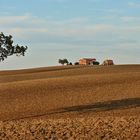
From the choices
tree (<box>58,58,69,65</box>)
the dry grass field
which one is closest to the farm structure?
tree (<box>58,58,69,65</box>)

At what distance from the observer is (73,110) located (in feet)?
141

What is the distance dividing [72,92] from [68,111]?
12.2m

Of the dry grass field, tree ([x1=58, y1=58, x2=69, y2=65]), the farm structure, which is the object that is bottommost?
the dry grass field

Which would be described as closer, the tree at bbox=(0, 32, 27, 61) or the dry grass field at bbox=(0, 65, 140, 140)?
the dry grass field at bbox=(0, 65, 140, 140)

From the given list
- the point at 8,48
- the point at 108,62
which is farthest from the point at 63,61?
the point at 8,48

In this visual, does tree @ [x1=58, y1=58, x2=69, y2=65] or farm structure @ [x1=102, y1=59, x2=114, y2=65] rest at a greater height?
tree @ [x1=58, y1=58, x2=69, y2=65]

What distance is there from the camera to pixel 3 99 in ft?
170

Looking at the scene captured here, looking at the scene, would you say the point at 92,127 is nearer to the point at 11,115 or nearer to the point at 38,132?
the point at 38,132

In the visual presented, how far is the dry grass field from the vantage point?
2458cm

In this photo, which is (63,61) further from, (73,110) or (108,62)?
(73,110)

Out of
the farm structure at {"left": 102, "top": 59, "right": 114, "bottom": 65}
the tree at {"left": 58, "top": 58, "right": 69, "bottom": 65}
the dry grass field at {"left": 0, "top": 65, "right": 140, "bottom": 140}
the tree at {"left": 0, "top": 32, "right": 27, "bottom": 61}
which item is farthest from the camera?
the tree at {"left": 58, "top": 58, "right": 69, "bottom": 65}

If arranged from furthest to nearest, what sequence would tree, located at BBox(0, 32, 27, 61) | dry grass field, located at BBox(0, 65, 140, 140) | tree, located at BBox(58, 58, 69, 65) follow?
tree, located at BBox(58, 58, 69, 65) → tree, located at BBox(0, 32, 27, 61) → dry grass field, located at BBox(0, 65, 140, 140)

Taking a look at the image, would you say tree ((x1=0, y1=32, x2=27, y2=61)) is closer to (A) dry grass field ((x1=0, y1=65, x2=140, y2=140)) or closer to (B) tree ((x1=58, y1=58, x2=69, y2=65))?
(A) dry grass field ((x1=0, y1=65, x2=140, y2=140))

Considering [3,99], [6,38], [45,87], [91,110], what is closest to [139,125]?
[91,110]
